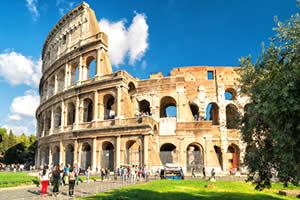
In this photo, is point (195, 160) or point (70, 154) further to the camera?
point (70, 154)

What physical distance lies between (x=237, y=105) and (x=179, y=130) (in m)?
9.92

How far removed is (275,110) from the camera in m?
8.53

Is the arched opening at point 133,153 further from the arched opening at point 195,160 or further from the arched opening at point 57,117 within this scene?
the arched opening at point 57,117

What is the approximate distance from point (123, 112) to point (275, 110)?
2368 centimetres

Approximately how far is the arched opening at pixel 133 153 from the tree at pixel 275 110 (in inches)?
708

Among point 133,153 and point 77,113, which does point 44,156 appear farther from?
point 133,153

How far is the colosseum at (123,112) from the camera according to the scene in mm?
30938

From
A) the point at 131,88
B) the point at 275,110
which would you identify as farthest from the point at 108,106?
the point at 275,110

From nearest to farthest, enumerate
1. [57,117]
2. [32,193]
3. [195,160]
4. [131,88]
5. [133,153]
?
[32,193], [133,153], [195,160], [131,88], [57,117]

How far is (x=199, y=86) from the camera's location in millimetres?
40062

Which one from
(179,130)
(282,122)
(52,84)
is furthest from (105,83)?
(282,122)

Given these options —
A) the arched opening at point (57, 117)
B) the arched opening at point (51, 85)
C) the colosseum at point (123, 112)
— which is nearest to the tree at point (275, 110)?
the colosseum at point (123, 112)

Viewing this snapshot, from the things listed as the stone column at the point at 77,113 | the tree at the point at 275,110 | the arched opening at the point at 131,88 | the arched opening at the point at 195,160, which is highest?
the arched opening at the point at 131,88

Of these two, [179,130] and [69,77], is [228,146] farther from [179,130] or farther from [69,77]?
[69,77]
